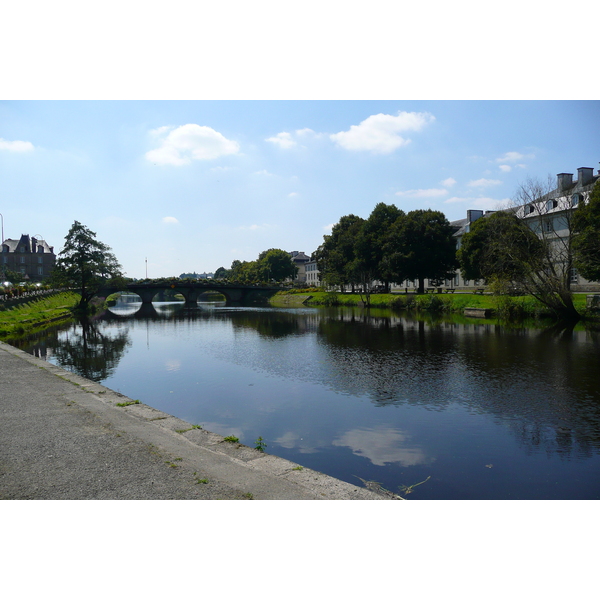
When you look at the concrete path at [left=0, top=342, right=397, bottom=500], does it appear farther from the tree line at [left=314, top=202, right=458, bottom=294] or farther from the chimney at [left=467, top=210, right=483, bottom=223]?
the chimney at [left=467, top=210, right=483, bottom=223]

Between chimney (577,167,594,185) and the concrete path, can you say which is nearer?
the concrete path

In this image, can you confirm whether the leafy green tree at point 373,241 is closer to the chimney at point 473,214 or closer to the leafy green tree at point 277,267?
the chimney at point 473,214

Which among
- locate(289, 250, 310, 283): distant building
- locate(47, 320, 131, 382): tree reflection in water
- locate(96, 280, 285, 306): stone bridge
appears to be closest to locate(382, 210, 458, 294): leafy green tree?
locate(47, 320, 131, 382): tree reflection in water

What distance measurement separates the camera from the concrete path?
6270mm

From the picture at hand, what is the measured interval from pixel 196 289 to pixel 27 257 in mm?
52893

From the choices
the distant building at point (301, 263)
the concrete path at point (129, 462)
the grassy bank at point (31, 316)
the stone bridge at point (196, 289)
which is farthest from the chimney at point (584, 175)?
the distant building at point (301, 263)

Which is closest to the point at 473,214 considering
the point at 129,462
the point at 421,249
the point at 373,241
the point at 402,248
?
the point at 373,241

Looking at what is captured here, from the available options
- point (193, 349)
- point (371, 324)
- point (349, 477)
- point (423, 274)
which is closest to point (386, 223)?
point (423, 274)

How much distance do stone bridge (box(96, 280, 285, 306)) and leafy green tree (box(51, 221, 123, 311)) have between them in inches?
482

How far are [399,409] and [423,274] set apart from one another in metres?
54.5

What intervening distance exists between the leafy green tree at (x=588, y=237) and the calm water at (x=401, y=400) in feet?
36.3

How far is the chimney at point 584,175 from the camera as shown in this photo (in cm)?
6059

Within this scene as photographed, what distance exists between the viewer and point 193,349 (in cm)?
2720

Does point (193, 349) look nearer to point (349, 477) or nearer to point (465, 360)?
point (465, 360)
